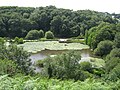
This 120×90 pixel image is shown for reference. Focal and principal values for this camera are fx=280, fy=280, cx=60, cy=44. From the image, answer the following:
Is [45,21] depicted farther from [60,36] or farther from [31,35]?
[31,35]

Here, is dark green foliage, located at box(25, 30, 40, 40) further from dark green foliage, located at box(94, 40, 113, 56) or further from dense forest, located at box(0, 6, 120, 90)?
dark green foliage, located at box(94, 40, 113, 56)

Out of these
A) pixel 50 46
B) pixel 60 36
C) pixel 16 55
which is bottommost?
pixel 50 46

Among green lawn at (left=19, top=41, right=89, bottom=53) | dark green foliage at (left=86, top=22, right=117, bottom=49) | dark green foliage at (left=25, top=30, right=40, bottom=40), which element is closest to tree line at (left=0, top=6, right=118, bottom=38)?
dark green foliage at (left=25, top=30, right=40, bottom=40)

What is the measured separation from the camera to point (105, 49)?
3562cm

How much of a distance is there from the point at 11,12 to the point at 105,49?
28597 millimetres

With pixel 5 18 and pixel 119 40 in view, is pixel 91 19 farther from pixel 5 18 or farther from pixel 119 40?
pixel 119 40

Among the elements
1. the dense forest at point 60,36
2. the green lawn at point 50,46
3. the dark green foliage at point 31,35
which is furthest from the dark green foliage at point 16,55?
the dark green foliage at point 31,35

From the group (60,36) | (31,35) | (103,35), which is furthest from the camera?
(60,36)

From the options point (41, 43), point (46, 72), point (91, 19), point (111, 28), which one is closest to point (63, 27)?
point (91, 19)

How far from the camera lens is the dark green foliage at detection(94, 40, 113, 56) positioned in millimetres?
35609

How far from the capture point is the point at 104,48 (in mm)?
35625

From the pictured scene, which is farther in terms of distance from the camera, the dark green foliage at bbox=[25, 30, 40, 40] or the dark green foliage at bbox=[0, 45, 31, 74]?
the dark green foliage at bbox=[25, 30, 40, 40]

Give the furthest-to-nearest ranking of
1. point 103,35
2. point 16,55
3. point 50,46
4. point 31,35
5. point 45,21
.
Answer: point 45,21 → point 31,35 → point 50,46 → point 103,35 → point 16,55

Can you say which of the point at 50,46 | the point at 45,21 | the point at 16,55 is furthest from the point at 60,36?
the point at 16,55
